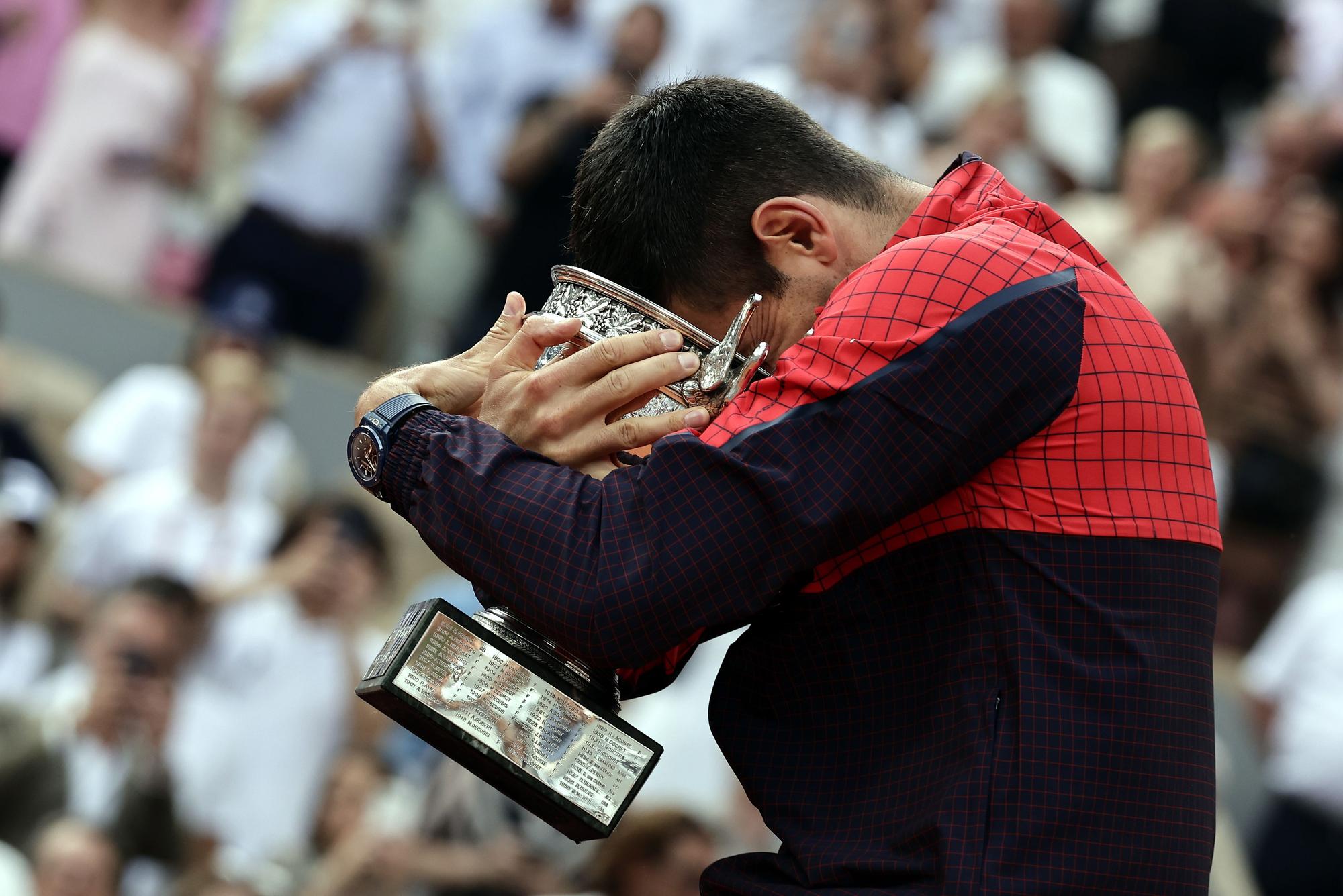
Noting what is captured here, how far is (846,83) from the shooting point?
24.5 ft

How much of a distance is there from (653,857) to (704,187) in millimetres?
3271

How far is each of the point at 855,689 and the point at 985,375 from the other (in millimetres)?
390

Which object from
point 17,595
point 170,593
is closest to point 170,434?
point 17,595

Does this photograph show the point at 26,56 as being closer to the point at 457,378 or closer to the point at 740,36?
the point at 740,36

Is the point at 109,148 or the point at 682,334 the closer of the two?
the point at 682,334

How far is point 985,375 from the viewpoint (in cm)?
191

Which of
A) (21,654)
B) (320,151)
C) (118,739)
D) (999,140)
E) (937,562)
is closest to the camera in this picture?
(937,562)

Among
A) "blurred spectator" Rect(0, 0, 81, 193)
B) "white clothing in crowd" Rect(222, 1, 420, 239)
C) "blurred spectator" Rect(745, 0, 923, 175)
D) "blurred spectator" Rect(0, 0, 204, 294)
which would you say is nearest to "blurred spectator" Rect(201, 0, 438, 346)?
"white clothing in crowd" Rect(222, 1, 420, 239)

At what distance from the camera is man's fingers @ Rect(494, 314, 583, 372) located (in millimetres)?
2164

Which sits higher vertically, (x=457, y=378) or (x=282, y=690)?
(x=457, y=378)

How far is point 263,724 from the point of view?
19.9 feet

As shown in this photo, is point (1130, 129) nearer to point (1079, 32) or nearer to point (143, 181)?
point (1079, 32)

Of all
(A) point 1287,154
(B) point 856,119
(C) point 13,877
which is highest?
(A) point 1287,154

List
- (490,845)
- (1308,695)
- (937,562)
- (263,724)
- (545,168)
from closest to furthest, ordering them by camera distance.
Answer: (937,562) → (490,845) → (263,724) → (1308,695) → (545,168)
